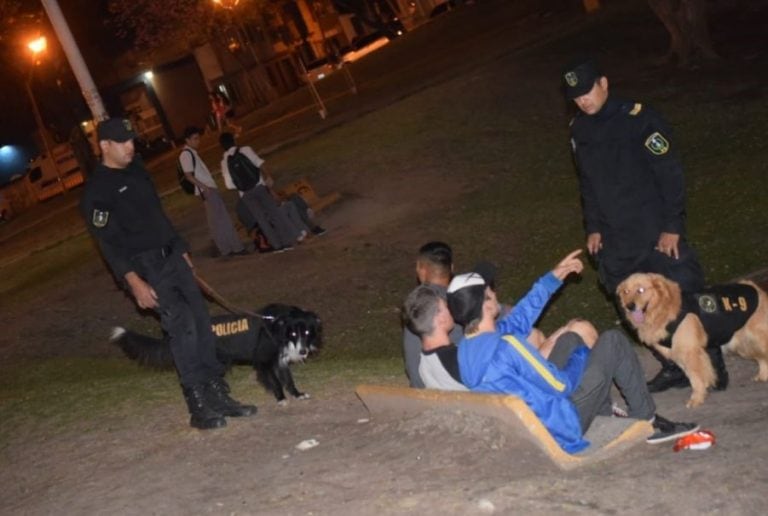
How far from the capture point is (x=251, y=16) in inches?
1903

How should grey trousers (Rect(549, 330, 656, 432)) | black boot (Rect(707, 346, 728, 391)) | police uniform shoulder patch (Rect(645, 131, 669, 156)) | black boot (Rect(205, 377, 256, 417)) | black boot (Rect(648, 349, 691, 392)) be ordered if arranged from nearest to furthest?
grey trousers (Rect(549, 330, 656, 432))
police uniform shoulder patch (Rect(645, 131, 669, 156))
black boot (Rect(707, 346, 728, 391))
black boot (Rect(648, 349, 691, 392))
black boot (Rect(205, 377, 256, 417))

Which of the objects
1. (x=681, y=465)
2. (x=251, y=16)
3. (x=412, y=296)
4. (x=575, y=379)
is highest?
(x=251, y=16)

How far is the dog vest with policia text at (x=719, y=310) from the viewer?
652 centimetres

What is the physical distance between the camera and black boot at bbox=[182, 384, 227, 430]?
738cm

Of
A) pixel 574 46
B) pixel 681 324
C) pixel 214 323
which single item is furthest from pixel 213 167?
pixel 681 324

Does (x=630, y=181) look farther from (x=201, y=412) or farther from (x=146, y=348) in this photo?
(x=146, y=348)

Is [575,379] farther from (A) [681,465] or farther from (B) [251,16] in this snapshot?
(B) [251,16]

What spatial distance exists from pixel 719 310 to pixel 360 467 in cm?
252

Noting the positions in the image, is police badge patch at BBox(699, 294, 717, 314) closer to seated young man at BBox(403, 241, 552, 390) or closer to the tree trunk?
seated young man at BBox(403, 241, 552, 390)

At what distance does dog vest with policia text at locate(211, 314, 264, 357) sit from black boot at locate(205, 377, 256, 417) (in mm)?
283

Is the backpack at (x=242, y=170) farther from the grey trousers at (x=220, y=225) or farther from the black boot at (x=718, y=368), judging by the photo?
the black boot at (x=718, y=368)

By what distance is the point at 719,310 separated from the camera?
656cm

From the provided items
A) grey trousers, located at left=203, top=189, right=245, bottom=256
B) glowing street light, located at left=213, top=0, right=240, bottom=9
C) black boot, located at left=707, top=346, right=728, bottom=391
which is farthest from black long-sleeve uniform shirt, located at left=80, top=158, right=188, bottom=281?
glowing street light, located at left=213, top=0, right=240, bottom=9

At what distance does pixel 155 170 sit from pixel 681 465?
26584mm
